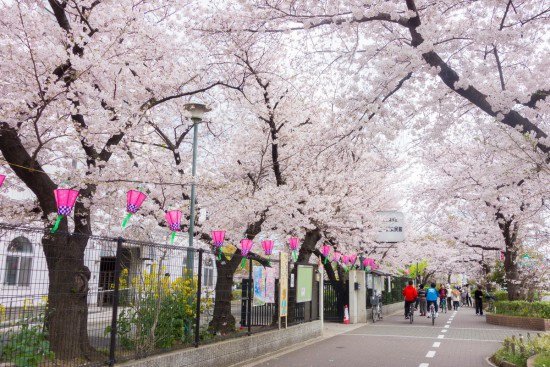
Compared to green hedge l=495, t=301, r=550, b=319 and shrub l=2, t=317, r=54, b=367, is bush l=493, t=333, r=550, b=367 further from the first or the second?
green hedge l=495, t=301, r=550, b=319

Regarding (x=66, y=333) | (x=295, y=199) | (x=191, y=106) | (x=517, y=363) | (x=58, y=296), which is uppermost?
(x=191, y=106)

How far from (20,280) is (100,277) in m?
1.65

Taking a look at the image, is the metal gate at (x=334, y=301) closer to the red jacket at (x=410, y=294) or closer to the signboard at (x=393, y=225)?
the red jacket at (x=410, y=294)

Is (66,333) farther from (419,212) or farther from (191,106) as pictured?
(419,212)

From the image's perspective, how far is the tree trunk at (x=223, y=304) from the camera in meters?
9.94

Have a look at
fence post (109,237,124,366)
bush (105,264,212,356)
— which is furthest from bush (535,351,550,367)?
fence post (109,237,124,366)

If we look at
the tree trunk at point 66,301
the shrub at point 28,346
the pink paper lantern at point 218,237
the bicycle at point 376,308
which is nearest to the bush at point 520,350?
the pink paper lantern at point 218,237

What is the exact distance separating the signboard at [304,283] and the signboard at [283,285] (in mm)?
948

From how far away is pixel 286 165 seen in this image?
16531 millimetres

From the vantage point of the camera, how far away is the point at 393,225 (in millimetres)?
22688

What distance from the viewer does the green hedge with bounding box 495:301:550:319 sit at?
19422mm

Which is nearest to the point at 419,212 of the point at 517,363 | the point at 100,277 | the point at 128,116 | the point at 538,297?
the point at 538,297

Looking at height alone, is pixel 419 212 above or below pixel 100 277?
above

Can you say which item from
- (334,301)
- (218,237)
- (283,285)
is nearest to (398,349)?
(283,285)
